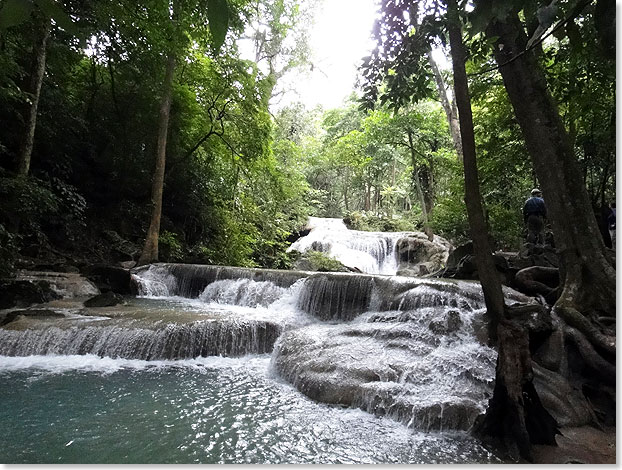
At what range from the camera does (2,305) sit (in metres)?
5.85

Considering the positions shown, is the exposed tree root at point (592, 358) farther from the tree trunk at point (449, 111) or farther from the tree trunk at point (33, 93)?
the tree trunk at point (33, 93)

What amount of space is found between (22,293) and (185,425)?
15.9 feet

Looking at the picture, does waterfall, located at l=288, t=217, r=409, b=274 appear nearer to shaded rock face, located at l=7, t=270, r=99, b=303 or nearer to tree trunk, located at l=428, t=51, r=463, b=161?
tree trunk, located at l=428, t=51, r=463, b=161

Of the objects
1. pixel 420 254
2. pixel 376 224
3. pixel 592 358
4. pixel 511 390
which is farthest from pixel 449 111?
pixel 511 390

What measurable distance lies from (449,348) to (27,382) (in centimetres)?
440

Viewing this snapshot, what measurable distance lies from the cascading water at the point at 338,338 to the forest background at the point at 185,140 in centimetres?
190

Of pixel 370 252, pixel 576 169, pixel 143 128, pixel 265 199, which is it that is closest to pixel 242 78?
pixel 143 128

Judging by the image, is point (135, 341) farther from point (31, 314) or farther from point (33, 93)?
point (33, 93)

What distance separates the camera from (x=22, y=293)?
610 cm

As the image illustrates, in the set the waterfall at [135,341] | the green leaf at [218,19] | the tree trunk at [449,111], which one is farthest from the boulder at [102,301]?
the tree trunk at [449,111]

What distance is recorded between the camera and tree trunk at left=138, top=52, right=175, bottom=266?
9570mm

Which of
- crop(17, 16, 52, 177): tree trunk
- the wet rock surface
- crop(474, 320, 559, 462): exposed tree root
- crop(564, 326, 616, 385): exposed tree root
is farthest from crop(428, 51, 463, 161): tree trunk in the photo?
crop(17, 16, 52, 177): tree trunk

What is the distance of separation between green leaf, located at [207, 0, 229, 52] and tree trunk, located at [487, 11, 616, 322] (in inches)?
152

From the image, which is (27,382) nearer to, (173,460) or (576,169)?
(173,460)
